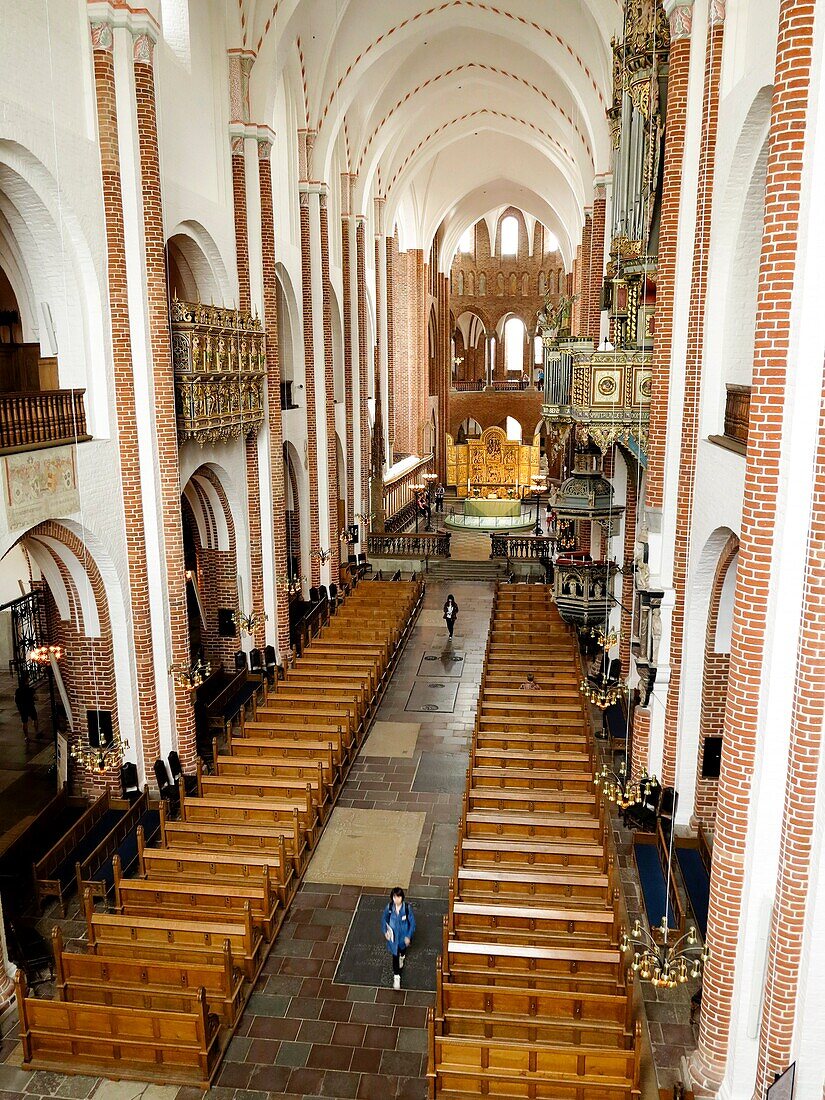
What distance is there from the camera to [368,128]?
93.4 ft

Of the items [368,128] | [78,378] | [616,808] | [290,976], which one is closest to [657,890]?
[616,808]

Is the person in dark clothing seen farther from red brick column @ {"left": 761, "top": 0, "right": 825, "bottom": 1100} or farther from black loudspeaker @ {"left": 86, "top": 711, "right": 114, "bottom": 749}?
red brick column @ {"left": 761, "top": 0, "right": 825, "bottom": 1100}

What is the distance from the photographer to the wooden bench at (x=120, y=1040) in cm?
829

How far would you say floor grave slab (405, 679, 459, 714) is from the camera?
18.2 metres

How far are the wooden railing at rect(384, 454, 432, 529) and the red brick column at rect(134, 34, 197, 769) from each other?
21107 mm

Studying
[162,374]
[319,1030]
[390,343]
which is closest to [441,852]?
[319,1030]

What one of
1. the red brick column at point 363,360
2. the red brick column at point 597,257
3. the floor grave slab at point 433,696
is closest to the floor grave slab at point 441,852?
the floor grave slab at point 433,696

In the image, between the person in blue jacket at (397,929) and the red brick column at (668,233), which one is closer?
the person in blue jacket at (397,929)

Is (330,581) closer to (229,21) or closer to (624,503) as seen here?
(624,503)

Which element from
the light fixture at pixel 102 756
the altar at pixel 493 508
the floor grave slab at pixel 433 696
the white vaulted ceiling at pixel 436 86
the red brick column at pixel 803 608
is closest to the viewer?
the red brick column at pixel 803 608

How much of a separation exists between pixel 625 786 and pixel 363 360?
71.9 feet

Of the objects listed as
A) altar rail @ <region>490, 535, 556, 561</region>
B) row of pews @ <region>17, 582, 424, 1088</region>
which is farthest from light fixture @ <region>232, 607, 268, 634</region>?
altar rail @ <region>490, 535, 556, 561</region>

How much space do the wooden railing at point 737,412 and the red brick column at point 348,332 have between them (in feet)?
62.4

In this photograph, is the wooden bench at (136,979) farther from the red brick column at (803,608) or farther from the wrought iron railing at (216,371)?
the wrought iron railing at (216,371)
